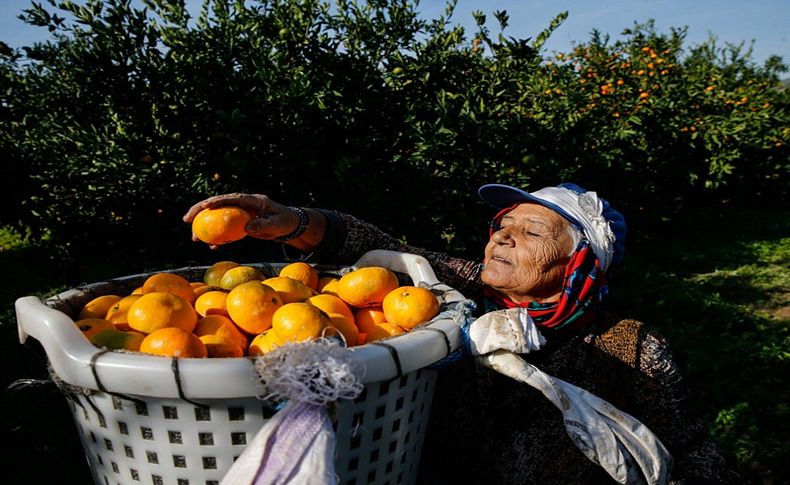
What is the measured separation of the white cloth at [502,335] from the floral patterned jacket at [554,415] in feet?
1.27

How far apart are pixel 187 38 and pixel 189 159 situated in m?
0.63

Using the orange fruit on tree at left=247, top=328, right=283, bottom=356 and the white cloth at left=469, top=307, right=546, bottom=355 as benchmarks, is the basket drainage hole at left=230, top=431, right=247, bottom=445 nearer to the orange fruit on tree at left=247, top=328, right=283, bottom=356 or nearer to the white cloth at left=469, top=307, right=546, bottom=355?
the orange fruit on tree at left=247, top=328, right=283, bottom=356

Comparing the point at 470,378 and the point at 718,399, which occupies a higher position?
the point at 470,378

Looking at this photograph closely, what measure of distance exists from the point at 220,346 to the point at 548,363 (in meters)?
1.17

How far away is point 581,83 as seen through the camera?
269 inches

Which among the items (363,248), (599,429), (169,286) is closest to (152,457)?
(169,286)

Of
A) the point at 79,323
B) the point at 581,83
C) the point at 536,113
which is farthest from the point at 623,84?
the point at 79,323

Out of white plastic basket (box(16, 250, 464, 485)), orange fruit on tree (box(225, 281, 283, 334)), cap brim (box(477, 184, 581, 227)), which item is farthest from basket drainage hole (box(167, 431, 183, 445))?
cap brim (box(477, 184, 581, 227))

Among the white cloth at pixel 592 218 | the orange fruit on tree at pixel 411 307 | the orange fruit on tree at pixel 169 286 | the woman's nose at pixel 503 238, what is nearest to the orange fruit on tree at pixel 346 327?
the orange fruit on tree at pixel 411 307

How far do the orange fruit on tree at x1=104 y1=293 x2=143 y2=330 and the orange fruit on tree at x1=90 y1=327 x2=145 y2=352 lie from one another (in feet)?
0.40

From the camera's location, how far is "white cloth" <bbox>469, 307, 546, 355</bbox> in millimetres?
1403

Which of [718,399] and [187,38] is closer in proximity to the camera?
[187,38]

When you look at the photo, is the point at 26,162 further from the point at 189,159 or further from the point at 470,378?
the point at 470,378

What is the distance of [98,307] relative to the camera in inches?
58.4
